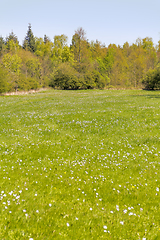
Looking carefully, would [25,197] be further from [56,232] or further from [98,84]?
[98,84]

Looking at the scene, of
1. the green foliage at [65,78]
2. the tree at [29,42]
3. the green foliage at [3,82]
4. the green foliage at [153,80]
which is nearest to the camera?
the green foliage at [3,82]

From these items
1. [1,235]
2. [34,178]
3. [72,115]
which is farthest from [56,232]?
[72,115]

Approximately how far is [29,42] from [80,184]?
139555 millimetres

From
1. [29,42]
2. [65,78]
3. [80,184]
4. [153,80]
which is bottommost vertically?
[80,184]

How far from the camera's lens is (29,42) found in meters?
125

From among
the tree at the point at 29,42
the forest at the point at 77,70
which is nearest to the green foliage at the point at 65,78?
the forest at the point at 77,70

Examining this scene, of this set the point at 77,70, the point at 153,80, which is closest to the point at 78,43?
the point at 77,70

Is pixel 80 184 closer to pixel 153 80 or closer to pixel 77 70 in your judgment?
pixel 153 80

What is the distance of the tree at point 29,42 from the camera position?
119 m

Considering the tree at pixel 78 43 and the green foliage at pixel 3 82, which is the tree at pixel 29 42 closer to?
the tree at pixel 78 43

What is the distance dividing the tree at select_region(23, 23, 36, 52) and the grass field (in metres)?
122

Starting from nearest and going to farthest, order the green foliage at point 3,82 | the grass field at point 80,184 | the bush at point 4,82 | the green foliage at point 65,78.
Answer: the grass field at point 80,184
the green foliage at point 3,82
the bush at point 4,82
the green foliage at point 65,78

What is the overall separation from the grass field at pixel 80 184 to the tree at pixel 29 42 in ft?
401

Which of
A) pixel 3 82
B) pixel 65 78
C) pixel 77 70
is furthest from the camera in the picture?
pixel 77 70
